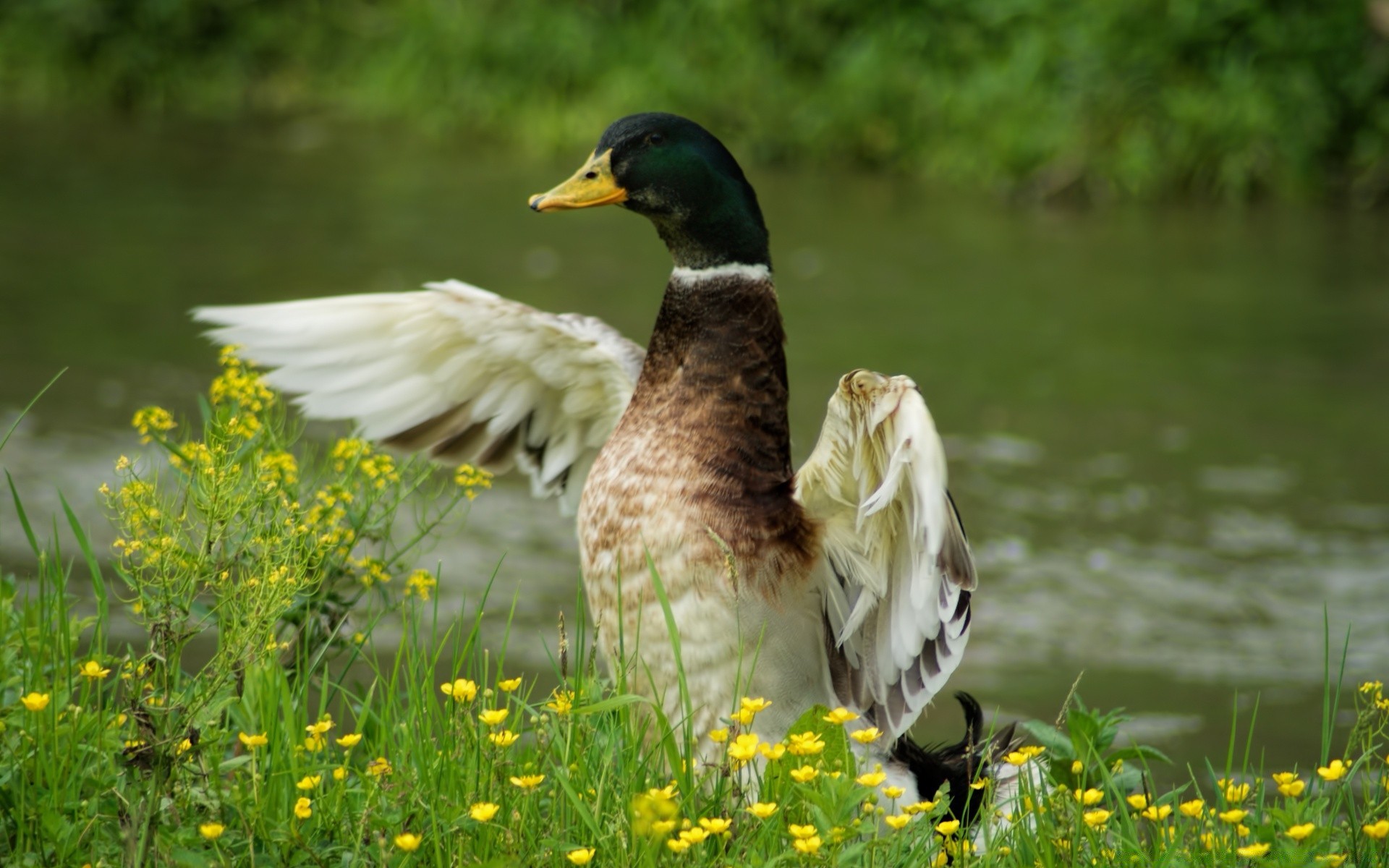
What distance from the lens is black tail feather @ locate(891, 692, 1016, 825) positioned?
2.65 m

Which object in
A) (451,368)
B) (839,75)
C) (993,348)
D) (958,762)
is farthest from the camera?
(839,75)

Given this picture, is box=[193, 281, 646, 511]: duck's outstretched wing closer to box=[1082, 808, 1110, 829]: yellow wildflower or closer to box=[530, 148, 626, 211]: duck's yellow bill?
box=[530, 148, 626, 211]: duck's yellow bill

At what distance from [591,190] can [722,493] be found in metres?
0.54

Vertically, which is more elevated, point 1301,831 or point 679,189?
point 679,189

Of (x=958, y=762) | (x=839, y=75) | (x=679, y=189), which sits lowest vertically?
(x=958, y=762)

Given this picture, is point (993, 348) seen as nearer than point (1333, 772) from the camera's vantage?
No

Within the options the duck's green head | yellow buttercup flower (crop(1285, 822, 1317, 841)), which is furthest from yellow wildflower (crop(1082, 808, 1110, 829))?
the duck's green head

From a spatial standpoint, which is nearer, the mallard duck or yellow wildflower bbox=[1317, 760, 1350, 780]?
yellow wildflower bbox=[1317, 760, 1350, 780]

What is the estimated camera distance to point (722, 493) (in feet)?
8.60

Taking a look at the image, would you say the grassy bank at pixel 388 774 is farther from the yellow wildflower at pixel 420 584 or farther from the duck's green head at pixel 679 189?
the duck's green head at pixel 679 189

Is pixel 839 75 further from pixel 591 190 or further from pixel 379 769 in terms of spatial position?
pixel 379 769

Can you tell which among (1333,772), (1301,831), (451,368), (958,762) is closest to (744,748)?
(1301,831)

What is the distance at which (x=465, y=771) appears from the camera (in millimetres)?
2113

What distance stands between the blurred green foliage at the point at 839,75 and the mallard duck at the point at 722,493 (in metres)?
6.25
